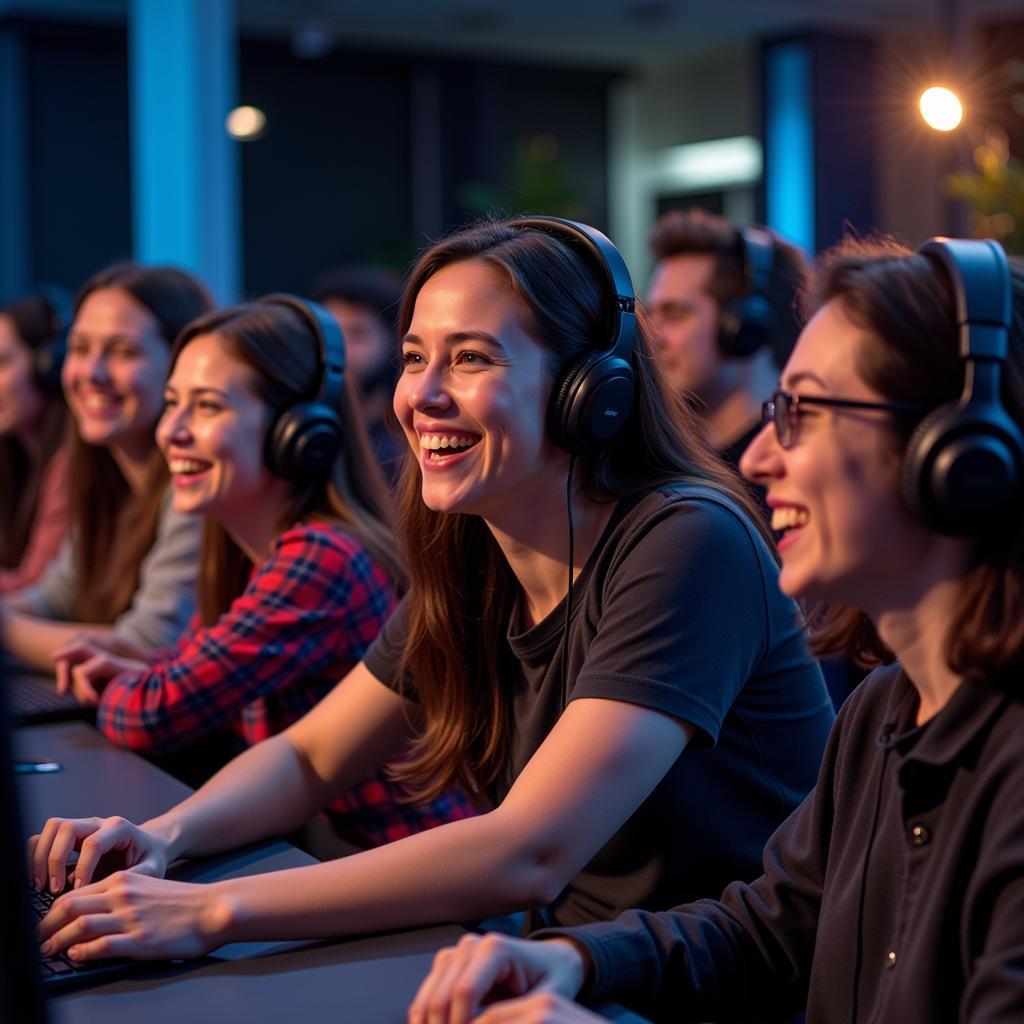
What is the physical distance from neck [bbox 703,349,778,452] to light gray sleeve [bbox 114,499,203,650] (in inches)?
44.7

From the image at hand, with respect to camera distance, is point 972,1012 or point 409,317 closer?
point 972,1012

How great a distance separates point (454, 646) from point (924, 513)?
70cm

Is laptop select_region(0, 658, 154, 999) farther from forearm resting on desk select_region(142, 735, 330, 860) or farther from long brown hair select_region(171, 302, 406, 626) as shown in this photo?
long brown hair select_region(171, 302, 406, 626)

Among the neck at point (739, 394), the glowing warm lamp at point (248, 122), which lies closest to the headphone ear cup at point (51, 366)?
the neck at point (739, 394)

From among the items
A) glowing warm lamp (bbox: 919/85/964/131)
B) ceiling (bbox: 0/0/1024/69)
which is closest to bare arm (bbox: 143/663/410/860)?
glowing warm lamp (bbox: 919/85/964/131)

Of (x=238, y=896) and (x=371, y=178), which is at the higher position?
(x=371, y=178)

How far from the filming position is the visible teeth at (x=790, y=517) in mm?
1003

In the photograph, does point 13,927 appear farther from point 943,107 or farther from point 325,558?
point 943,107

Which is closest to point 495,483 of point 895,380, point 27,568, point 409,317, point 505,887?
point 409,317

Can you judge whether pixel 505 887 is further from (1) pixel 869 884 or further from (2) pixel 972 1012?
(2) pixel 972 1012

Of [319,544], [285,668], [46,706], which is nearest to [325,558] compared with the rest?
[319,544]

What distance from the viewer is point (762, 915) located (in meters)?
1.13

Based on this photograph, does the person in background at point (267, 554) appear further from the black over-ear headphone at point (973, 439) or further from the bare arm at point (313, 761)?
the black over-ear headphone at point (973, 439)

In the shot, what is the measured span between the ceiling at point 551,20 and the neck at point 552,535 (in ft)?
21.6
